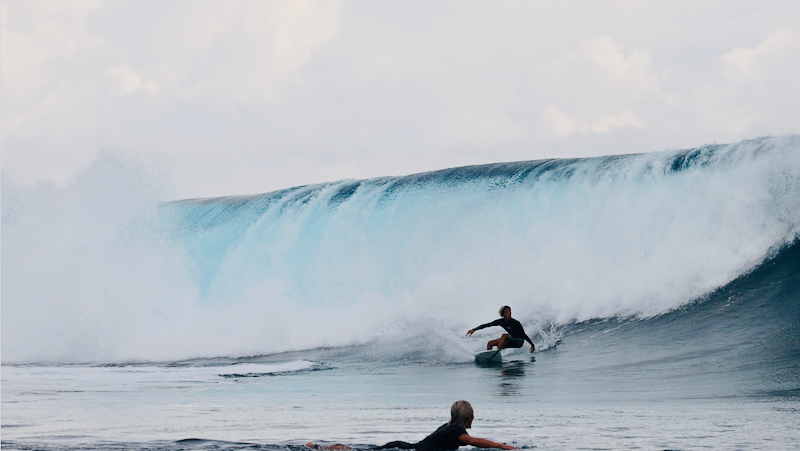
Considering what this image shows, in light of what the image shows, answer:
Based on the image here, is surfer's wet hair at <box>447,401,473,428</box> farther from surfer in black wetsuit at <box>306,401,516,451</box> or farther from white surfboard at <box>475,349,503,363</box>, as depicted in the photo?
white surfboard at <box>475,349,503,363</box>

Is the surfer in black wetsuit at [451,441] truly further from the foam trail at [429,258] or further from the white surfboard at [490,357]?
the foam trail at [429,258]

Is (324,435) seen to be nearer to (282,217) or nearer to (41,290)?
(41,290)

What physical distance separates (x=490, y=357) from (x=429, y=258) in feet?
20.3

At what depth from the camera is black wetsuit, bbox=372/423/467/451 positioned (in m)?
5.50

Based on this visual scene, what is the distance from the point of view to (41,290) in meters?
17.8

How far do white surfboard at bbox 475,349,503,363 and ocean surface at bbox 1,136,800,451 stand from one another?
0.21m

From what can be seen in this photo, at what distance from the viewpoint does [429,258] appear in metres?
17.3

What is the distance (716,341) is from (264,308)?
934 centimetres

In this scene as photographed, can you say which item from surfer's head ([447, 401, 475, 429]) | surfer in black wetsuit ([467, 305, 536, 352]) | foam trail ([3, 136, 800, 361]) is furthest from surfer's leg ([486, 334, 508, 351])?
surfer's head ([447, 401, 475, 429])

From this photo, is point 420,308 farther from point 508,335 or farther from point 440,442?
point 440,442

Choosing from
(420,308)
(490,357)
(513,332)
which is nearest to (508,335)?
(513,332)

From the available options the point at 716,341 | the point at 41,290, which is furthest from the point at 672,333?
the point at 41,290

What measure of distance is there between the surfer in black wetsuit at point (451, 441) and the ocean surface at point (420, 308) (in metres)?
0.26

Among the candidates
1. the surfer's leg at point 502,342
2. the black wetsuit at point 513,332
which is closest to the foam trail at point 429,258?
the black wetsuit at point 513,332
